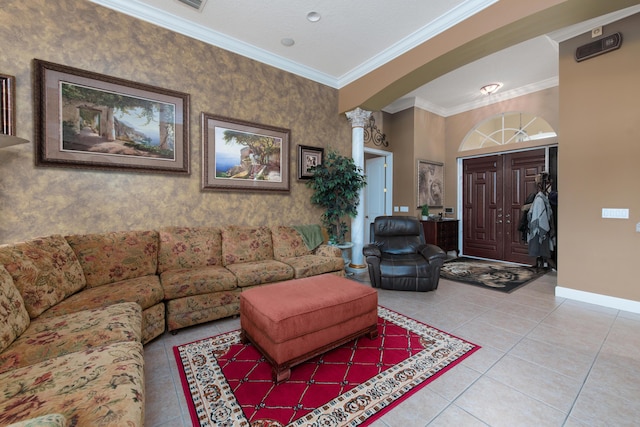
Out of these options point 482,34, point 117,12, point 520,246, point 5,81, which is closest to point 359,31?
point 482,34

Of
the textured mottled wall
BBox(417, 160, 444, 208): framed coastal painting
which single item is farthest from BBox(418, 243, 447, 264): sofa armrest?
BBox(417, 160, 444, 208): framed coastal painting

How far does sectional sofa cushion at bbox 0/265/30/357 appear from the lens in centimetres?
130

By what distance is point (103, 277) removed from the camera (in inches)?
93.0

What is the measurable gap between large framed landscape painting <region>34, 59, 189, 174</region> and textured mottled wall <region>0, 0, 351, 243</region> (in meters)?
0.09

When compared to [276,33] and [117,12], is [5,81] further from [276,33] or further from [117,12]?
[276,33]

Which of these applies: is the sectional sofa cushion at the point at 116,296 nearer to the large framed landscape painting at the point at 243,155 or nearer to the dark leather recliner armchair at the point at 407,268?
the large framed landscape painting at the point at 243,155

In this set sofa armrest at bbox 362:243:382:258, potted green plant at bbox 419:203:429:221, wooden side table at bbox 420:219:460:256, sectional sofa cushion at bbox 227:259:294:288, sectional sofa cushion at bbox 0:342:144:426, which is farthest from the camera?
potted green plant at bbox 419:203:429:221

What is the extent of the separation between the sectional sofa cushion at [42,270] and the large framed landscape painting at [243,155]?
4.88 feet

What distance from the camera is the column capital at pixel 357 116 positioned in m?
4.44

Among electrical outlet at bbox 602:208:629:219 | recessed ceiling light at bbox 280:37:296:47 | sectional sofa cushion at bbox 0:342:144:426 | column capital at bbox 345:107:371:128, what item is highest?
recessed ceiling light at bbox 280:37:296:47

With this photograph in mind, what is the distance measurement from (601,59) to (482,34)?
1.58m

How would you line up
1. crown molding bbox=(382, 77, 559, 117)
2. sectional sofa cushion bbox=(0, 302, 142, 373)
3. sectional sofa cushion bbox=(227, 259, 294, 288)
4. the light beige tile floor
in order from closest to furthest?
sectional sofa cushion bbox=(0, 302, 142, 373) < the light beige tile floor < sectional sofa cushion bbox=(227, 259, 294, 288) < crown molding bbox=(382, 77, 559, 117)

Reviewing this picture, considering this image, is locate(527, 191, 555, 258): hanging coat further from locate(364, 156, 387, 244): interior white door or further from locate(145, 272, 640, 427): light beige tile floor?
locate(364, 156, 387, 244): interior white door

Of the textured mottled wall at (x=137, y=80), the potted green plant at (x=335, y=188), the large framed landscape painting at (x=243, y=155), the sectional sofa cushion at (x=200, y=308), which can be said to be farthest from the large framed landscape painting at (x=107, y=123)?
the potted green plant at (x=335, y=188)
